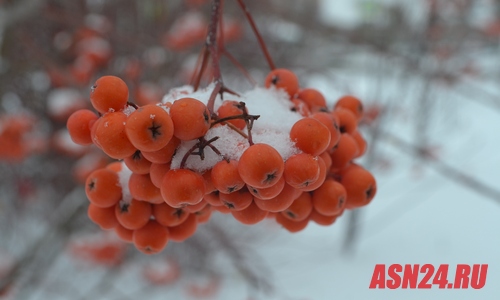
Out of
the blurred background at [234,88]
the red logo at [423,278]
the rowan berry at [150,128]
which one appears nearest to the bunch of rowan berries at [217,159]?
the rowan berry at [150,128]

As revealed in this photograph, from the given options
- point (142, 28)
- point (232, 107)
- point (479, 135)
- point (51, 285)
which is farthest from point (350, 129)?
point (479, 135)

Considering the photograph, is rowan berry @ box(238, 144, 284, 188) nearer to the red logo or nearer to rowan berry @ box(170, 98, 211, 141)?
rowan berry @ box(170, 98, 211, 141)

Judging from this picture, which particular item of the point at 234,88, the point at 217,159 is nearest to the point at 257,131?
the point at 217,159

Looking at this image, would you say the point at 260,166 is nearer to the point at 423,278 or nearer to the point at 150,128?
the point at 150,128

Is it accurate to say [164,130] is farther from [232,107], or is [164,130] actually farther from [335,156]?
[335,156]

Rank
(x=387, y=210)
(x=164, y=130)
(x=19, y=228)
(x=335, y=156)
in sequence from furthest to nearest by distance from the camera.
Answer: (x=387, y=210) < (x=19, y=228) < (x=335, y=156) < (x=164, y=130)
